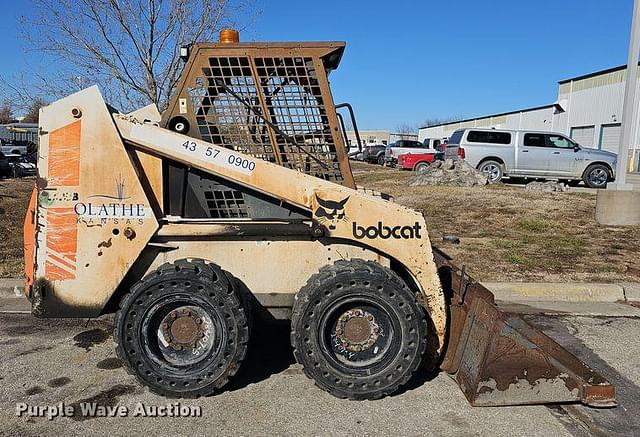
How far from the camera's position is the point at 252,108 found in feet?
12.3

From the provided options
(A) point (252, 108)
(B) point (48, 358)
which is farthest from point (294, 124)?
(B) point (48, 358)

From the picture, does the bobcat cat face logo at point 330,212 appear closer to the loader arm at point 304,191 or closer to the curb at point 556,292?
the loader arm at point 304,191

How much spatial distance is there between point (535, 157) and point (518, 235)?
10013mm

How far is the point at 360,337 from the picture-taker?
3.43 meters

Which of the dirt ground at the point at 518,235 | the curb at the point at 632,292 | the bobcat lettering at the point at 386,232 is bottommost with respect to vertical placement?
the curb at the point at 632,292

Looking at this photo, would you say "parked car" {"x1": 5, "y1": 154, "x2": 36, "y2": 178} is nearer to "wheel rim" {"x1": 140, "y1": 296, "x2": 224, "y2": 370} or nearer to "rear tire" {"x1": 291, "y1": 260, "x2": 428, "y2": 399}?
"wheel rim" {"x1": 140, "y1": 296, "x2": 224, "y2": 370}

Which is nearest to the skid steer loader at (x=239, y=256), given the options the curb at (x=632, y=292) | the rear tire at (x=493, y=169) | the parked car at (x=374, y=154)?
the curb at (x=632, y=292)

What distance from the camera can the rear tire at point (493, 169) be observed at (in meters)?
17.7

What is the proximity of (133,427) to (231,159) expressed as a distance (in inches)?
70.0

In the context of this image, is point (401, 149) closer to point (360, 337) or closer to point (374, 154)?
point (374, 154)

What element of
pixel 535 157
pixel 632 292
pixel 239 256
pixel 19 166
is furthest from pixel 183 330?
pixel 19 166

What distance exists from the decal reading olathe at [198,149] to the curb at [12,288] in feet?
10.1

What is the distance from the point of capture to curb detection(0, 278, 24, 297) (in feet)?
17.9

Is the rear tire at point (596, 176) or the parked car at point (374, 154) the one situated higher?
the parked car at point (374, 154)
